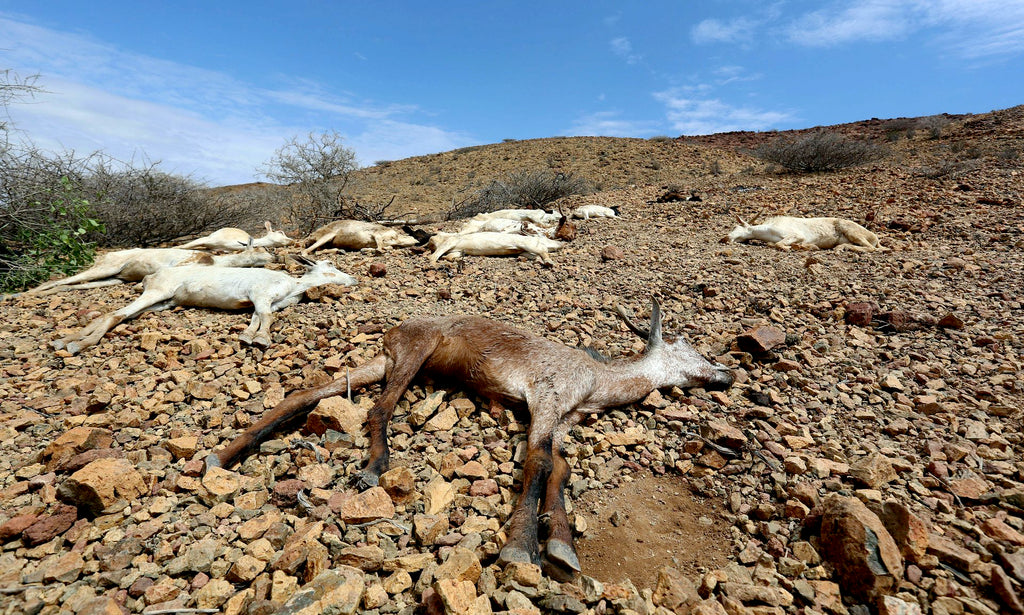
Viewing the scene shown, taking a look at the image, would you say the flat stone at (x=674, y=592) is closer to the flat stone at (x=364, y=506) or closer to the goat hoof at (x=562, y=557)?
the goat hoof at (x=562, y=557)

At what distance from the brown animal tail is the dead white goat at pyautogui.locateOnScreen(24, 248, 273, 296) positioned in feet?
11.5

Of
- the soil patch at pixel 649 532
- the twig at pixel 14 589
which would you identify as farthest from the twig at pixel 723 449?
the twig at pixel 14 589

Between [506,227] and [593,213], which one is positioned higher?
[593,213]

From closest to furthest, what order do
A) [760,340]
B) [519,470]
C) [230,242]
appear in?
[519,470], [760,340], [230,242]

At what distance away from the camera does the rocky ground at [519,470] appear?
1.63m

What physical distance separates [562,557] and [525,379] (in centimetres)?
123

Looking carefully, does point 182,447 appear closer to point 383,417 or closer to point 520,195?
point 383,417

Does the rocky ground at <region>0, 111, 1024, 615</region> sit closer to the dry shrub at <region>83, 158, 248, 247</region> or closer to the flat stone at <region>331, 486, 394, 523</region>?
the flat stone at <region>331, 486, 394, 523</region>

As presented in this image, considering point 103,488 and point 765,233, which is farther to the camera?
point 765,233

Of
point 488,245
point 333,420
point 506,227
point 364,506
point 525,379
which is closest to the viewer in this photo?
point 364,506

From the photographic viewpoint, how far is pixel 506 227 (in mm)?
8633

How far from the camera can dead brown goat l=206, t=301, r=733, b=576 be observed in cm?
232

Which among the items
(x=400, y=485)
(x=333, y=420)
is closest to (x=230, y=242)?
(x=333, y=420)

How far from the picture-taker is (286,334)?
3.97 meters
